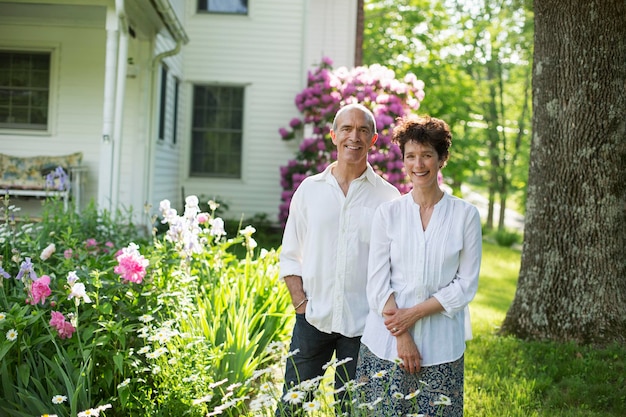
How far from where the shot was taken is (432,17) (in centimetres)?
2384

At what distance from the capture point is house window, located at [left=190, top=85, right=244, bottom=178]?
15.0m

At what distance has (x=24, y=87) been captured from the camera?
11266 millimetres

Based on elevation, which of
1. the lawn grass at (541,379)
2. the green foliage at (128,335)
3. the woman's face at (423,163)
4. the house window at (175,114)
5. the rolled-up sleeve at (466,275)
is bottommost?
the lawn grass at (541,379)

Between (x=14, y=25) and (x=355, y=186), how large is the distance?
934 cm

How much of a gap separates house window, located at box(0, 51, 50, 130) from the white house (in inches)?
0.6

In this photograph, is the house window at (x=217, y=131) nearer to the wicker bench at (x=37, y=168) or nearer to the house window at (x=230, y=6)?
the house window at (x=230, y=6)

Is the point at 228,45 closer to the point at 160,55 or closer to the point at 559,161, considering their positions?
the point at 160,55

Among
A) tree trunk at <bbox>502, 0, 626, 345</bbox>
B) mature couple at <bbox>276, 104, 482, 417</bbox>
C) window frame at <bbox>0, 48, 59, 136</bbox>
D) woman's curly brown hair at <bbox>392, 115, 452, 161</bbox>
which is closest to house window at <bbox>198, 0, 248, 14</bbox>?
window frame at <bbox>0, 48, 59, 136</bbox>

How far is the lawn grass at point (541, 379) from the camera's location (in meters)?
4.69

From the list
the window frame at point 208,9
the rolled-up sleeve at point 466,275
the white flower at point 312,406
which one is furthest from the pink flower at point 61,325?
the window frame at point 208,9

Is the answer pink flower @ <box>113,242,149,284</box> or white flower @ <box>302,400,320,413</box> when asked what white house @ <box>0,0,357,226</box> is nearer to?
pink flower @ <box>113,242,149,284</box>

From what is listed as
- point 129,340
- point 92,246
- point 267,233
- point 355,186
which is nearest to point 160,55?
point 267,233

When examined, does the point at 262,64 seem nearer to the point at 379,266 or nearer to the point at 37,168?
the point at 37,168

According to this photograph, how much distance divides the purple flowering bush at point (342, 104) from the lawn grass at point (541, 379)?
6.40 metres
